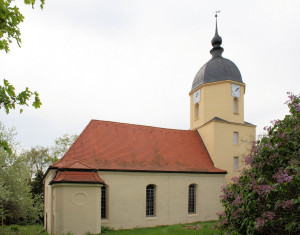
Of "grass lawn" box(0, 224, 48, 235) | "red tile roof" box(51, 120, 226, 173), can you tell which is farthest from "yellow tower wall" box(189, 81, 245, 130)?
"grass lawn" box(0, 224, 48, 235)

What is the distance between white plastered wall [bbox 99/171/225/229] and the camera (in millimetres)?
16641

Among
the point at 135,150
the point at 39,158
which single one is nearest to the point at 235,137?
the point at 135,150

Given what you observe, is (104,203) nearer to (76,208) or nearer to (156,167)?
(76,208)

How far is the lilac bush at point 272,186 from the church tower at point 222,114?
544 inches

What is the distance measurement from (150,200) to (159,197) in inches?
25.7

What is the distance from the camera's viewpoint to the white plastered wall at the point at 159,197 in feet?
54.6

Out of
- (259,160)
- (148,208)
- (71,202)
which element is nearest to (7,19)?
(259,160)

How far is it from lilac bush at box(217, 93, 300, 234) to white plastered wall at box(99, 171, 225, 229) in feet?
33.0

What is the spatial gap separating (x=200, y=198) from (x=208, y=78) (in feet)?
33.3

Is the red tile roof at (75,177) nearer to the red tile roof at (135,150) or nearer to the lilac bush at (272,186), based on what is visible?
the red tile roof at (135,150)

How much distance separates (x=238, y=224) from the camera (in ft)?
24.2

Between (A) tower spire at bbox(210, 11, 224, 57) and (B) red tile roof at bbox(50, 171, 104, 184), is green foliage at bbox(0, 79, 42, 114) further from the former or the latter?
(A) tower spire at bbox(210, 11, 224, 57)

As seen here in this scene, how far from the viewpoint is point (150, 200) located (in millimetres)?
18109

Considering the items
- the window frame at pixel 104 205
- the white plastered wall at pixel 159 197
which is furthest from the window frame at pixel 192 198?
the window frame at pixel 104 205
